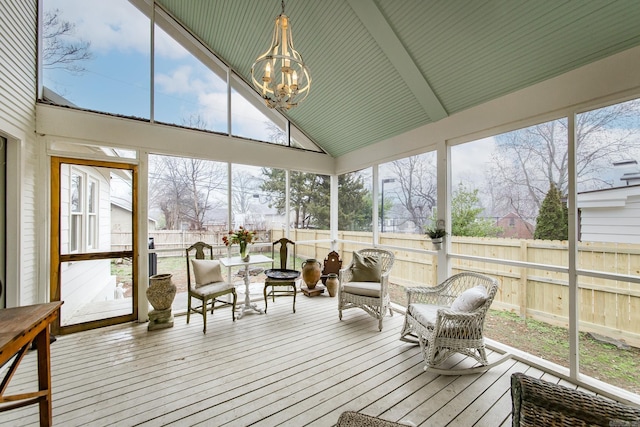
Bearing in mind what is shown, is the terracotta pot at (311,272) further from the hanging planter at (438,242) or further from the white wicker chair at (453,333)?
the white wicker chair at (453,333)

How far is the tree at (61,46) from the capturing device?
10.7 ft

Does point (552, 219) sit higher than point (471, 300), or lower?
higher

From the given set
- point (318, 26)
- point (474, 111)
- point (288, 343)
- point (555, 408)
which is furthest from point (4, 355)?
point (474, 111)

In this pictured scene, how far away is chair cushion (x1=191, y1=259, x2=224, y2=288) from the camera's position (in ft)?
12.0

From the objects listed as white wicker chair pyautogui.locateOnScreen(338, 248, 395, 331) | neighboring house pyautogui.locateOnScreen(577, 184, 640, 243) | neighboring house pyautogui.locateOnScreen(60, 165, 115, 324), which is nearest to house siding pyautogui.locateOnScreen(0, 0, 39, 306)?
neighboring house pyautogui.locateOnScreen(60, 165, 115, 324)

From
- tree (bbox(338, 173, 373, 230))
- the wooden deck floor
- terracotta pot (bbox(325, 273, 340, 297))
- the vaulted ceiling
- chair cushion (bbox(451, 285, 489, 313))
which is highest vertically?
the vaulted ceiling

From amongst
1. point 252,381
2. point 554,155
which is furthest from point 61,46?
point 554,155

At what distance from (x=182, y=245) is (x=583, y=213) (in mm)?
5021

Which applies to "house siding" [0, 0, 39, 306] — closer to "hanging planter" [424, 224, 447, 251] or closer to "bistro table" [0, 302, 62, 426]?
"bistro table" [0, 302, 62, 426]

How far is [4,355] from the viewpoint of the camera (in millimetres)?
Answer: 1364

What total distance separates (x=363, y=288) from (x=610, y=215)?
2572 millimetres

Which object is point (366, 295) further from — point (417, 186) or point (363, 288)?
point (417, 186)

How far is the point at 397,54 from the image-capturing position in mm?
3068

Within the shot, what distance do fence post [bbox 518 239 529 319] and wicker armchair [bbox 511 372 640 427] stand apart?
2.18 m
